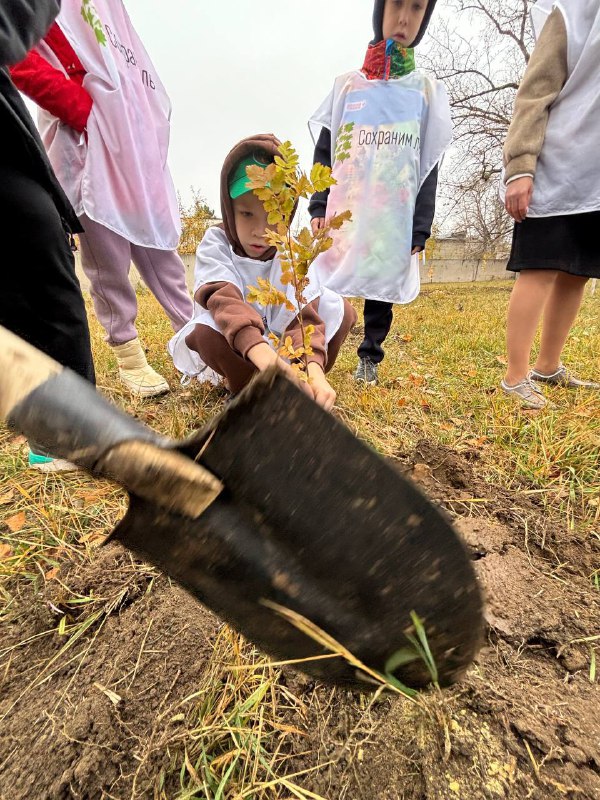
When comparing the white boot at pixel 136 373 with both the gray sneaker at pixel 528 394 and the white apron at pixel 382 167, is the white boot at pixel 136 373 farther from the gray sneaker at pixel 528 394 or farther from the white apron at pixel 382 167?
the gray sneaker at pixel 528 394

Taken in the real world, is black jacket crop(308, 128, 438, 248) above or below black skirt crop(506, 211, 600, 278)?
above

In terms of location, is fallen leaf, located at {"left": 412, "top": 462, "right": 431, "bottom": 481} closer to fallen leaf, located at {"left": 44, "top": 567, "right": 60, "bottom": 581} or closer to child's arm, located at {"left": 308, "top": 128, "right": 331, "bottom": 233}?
fallen leaf, located at {"left": 44, "top": 567, "right": 60, "bottom": 581}

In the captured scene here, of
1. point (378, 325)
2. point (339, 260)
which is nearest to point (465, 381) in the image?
point (378, 325)

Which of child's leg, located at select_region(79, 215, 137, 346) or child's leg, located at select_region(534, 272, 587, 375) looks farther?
child's leg, located at select_region(534, 272, 587, 375)

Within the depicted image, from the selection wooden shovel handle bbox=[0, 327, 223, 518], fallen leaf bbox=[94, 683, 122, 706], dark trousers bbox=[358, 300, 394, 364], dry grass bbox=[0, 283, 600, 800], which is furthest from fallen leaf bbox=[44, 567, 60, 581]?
dark trousers bbox=[358, 300, 394, 364]

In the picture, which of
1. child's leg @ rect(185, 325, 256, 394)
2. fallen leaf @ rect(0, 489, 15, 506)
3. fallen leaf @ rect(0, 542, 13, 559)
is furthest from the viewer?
child's leg @ rect(185, 325, 256, 394)

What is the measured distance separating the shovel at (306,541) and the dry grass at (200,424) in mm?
173

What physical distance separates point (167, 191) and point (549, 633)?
230cm

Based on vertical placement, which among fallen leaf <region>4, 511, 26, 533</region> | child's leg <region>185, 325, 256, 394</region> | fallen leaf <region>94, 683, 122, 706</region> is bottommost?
fallen leaf <region>4, 511, 26, 533</region>

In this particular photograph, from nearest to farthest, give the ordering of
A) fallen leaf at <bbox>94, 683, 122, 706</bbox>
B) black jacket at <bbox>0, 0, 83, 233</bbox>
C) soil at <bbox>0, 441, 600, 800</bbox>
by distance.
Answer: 1. soil at <bbox>0, 441, 600, 800</bbox>
2. fallen leaf at <bbox>94, 683, 122, 706</bbox>
3. black jacket at <bbox>0, 0, 83, 233</bbox>

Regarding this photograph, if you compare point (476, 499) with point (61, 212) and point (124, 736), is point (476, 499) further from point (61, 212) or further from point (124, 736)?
point (61, 212)

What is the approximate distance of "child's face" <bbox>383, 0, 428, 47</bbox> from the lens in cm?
199

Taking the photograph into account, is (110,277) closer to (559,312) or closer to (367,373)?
(367,373)

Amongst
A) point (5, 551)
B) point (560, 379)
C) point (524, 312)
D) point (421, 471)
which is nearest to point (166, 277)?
point (5, 551)
